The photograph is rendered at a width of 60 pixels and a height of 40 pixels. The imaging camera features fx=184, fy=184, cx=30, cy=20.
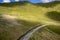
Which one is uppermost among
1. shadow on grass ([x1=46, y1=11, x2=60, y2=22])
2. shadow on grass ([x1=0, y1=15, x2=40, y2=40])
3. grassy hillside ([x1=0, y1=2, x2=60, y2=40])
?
shadow on grass ([x1=0, y1=15, x2=40, y2=40])

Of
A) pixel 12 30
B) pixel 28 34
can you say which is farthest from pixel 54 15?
pixel 12 30

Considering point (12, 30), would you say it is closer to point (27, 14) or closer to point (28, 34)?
point (28, 34)

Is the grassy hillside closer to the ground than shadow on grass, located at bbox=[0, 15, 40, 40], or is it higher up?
closer to the ground

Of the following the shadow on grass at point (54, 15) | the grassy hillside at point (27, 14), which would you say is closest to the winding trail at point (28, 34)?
the grassy hillside at point (27, 14)

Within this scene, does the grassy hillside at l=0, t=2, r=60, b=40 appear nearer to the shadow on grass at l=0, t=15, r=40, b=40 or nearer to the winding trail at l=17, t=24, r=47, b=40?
the shadow on grass at l=0, t=15, r=40, b=40

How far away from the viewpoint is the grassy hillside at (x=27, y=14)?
45.5ft

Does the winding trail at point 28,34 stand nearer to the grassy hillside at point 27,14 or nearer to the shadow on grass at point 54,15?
the grassy hillside at point 27,14

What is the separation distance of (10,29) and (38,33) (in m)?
2.45

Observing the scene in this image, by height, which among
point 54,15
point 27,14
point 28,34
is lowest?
point 54,15

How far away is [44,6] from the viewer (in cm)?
2588

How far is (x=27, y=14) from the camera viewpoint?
2103 cm

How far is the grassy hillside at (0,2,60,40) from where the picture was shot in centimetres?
1386

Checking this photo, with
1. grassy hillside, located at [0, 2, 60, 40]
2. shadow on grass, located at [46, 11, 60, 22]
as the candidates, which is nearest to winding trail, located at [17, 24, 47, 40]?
grassy hillside, located at [0, 2, 60, 40]

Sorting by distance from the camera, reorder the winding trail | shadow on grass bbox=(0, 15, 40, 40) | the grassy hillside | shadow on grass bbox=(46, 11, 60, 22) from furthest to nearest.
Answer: shadow on grass bbox=(46, 11, 60, 22) < the grassy hillside < the winding trail < shadow on grass bbox=(0, 15, 40, 40)
